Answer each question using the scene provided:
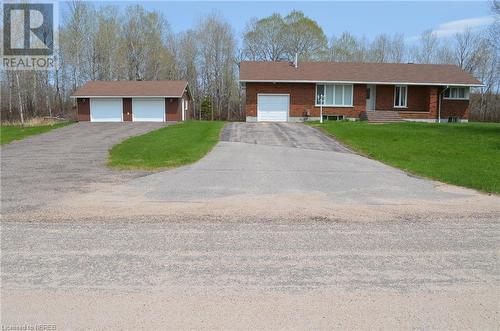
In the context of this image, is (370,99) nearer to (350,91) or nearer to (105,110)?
(350,91)

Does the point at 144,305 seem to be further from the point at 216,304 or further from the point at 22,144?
the point at 22,144

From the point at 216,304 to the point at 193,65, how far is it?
54992 mm

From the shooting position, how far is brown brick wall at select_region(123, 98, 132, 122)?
3622cm

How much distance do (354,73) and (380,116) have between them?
14.1ft

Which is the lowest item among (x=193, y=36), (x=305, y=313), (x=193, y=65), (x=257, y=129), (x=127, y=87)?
(x=305, y=313)

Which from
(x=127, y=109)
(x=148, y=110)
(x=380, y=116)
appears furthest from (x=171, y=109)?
(x=380, y=116)

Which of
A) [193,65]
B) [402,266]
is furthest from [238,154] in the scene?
[193,65]

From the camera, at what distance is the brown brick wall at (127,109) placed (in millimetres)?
36219

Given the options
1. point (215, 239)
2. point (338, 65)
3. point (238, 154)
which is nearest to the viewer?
point (215, 239)

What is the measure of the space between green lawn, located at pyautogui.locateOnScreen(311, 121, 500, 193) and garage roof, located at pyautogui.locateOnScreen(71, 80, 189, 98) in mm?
15855

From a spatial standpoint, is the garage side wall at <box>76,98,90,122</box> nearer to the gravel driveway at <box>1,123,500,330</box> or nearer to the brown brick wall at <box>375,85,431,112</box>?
the brown brick wall at <box>375,85,431,112</box>

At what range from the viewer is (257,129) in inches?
979

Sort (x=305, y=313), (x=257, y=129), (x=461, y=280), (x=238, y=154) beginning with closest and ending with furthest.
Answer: (x=305, y=313), (x=461, y=280), (x=238, y=154), (x=257, y=129)

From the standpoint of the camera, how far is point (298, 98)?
30.7 metres
